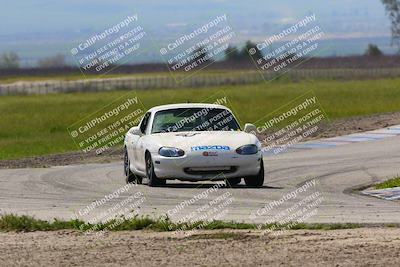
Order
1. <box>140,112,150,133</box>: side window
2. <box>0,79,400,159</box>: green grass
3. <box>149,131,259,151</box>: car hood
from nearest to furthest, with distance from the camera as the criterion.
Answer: <box>149,131,259,151</box>: car hood, <box>140,112,150,133</box>: side window, <box>0,79,400,159</box>: green grass

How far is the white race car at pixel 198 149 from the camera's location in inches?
803

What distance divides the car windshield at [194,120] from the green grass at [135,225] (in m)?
6.39

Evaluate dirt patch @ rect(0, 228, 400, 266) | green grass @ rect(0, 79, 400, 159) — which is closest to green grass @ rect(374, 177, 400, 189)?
dirt patch @ rect(0, 228, 400, 266)

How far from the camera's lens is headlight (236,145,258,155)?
20377mm

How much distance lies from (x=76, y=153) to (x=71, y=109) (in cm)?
3624

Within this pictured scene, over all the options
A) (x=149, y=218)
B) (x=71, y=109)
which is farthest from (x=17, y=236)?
(x=71, y=109)

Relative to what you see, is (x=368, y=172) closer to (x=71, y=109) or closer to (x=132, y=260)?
(x=132, y=260)

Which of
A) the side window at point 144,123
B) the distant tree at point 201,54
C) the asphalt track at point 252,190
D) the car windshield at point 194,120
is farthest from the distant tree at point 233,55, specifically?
the car windshield at point 194,120

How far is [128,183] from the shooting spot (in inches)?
890

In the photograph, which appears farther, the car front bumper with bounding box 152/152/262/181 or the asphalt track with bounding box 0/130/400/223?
the car front bumper with bounding box 152/152/262/181

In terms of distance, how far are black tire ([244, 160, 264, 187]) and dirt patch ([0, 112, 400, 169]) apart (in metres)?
8.53

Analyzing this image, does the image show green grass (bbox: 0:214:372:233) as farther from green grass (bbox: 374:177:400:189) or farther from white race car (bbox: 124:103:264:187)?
green grass (bbox: 374:177:400:189)

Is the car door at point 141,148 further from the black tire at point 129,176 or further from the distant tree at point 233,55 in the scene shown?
the distant tree at point 233,55

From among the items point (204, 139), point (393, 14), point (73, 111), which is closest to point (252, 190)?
point (204, 139)
